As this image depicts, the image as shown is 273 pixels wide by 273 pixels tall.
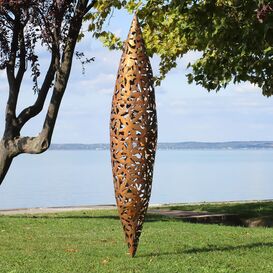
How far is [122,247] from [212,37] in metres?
5.64

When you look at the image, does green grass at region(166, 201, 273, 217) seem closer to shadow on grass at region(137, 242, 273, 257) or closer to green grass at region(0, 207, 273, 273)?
green grass at region(0, 207, 273, 273)

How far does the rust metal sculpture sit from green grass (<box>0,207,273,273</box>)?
40.5 inches

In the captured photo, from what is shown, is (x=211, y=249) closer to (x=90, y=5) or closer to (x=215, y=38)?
(x=215, y=38)

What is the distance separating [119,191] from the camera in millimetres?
11391

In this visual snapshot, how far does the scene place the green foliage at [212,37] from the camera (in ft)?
52.4

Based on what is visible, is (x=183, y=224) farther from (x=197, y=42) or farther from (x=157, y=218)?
(x=197, y=42)

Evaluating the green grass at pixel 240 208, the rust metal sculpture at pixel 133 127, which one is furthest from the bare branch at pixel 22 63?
the rust metal sculpture at pixel 133 127

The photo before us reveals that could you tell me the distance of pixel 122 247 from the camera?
43.6ft

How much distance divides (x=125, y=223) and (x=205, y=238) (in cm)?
328

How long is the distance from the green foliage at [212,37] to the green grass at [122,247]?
3.69 m

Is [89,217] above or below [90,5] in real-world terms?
below

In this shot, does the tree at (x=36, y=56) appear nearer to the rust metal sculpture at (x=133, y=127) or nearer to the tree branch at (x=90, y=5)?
the tree branch at (x=90, y=5)

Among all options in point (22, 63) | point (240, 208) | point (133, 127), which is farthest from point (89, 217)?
point (133, 127)

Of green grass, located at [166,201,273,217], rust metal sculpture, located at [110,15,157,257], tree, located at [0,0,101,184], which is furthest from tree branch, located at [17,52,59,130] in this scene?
rust metal sculpture, located at [110,15,157,257]
